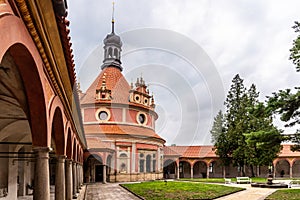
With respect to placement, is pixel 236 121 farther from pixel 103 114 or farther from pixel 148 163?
pixel 103 114

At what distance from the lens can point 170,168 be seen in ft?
161

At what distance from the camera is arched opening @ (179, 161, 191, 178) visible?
49347 mm

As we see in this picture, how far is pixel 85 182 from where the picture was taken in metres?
34.0

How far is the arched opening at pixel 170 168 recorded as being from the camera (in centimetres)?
4761

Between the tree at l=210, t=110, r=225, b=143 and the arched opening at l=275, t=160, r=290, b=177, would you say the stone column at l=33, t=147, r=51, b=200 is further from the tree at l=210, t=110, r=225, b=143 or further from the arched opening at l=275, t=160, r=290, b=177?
the arched opening at l=275, t=160, r=290, b=177

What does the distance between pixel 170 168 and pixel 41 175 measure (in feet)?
144

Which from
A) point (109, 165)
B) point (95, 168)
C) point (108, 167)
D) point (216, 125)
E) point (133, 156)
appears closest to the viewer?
point (95, 168)

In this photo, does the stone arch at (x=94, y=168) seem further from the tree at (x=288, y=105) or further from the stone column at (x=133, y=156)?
the tree at (x=288, y=105)

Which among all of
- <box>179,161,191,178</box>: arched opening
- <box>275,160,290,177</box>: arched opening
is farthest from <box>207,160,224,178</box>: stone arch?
<box>275,160,290,177</box>: arched opening

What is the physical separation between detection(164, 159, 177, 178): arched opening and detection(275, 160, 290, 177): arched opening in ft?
50.7

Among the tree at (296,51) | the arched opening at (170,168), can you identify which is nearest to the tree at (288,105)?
the tree at (296,51)

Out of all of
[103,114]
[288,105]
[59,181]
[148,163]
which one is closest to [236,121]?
[148,163]

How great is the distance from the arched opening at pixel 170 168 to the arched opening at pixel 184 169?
4.92ft

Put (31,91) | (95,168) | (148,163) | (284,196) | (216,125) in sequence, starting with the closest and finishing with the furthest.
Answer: (31,91), (284,196), (95,168), (148,163), (216,125)
